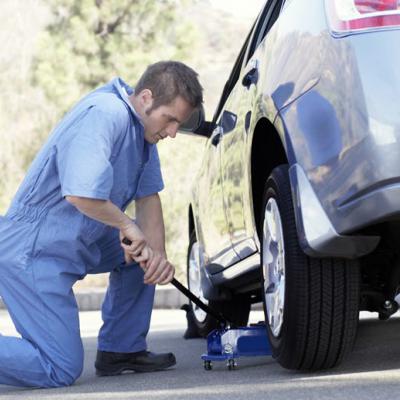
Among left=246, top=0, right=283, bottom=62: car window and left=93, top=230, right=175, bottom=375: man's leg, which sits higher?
left=246, top=0, right=283, bottom=62: car window

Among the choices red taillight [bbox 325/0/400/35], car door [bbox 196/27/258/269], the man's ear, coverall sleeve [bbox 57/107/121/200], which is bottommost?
car door [bbox 196/27/258/269]

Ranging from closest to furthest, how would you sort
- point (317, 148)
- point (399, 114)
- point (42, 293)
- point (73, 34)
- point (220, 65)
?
1. point (399, 114)
2. point (317, 148)
3. point (42, 293)
4. point (73, 34)
5. point (220, 65)

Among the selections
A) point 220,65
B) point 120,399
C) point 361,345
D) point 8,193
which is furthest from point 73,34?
point 220,65

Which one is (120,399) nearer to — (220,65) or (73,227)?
(73,227)

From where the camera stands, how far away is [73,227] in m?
3.98

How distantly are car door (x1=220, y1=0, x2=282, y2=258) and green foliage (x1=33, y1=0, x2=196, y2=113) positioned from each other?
14321 millimetres

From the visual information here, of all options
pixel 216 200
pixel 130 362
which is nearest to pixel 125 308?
pixel 130 362

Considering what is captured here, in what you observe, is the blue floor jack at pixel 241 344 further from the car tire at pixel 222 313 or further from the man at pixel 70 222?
the car tire at pixel 222 313

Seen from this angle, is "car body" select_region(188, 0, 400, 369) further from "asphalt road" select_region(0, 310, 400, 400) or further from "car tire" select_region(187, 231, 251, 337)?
"car tire" select_region(187, 231, 251, 337)

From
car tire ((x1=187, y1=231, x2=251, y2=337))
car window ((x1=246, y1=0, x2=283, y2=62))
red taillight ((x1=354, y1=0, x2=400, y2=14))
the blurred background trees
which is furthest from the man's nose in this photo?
the blurred background trees

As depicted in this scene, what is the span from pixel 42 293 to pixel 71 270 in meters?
0.15

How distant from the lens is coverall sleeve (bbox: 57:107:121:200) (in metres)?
3.69

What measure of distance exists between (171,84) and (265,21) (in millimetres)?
801

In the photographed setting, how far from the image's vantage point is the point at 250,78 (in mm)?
4090
